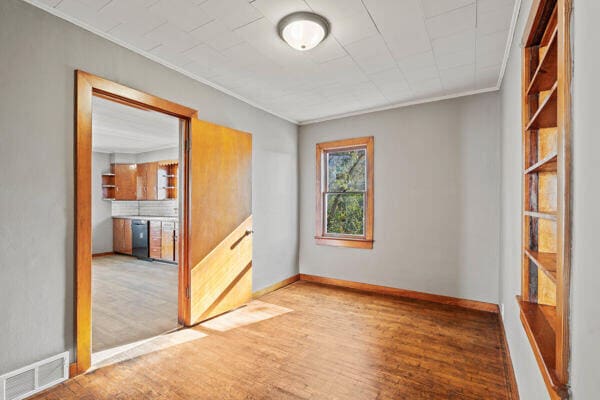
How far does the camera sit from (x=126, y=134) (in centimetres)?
550

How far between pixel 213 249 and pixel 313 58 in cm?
221

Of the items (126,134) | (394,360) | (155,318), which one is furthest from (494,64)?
(126,134)

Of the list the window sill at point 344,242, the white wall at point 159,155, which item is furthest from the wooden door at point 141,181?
the window sill at point 344,242

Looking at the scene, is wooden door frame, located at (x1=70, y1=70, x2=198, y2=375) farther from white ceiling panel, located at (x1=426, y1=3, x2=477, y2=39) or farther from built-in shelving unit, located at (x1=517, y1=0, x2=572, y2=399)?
built-in shelving unit, located at (x1=517, y1=0, x2=572, y2=399)

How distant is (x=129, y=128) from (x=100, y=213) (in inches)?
121

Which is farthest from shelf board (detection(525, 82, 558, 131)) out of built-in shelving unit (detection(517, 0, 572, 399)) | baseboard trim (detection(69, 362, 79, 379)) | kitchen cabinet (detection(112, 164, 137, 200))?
kitchen cabinet (detection(112, 164, 137, 200))

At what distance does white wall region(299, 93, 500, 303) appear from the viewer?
3.53 metres

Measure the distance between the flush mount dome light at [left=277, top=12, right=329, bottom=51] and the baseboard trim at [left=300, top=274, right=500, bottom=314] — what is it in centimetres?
326

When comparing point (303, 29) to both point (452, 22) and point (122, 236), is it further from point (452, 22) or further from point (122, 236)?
point (122, 236)

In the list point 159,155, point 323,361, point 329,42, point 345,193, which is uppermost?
point 329,42

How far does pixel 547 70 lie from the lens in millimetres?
1346

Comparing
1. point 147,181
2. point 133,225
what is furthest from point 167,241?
point 147,181

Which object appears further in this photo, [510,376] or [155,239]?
[155,239]

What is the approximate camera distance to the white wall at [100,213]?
6906 millimetres
